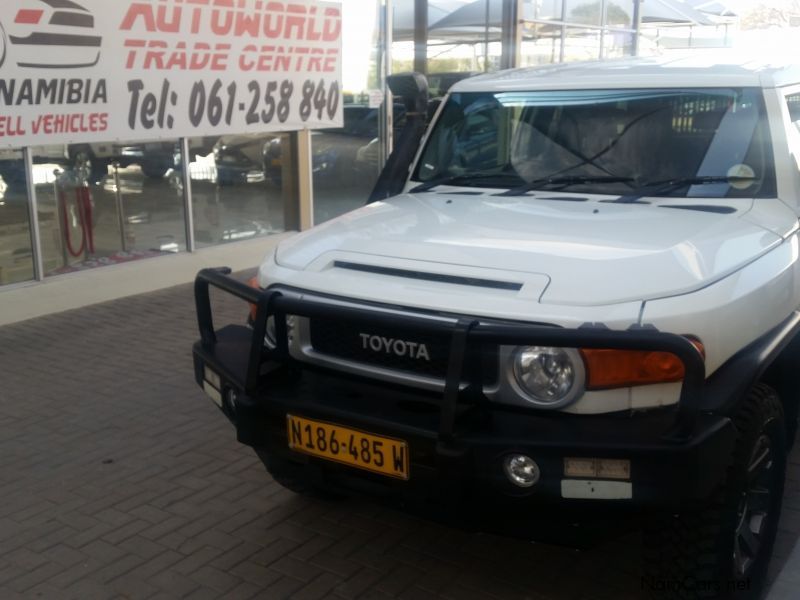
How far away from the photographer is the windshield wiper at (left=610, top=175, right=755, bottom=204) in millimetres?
3873

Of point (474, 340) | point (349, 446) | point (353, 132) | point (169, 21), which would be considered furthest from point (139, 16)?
point (474, 340)

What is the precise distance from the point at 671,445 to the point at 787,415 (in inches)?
55.5

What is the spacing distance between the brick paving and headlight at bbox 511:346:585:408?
98 centimetres

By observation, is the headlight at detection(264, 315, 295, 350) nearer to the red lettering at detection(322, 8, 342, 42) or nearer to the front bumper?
the front bumper

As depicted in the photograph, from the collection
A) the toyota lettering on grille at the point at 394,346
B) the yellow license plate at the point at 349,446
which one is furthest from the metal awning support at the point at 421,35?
the yellow license plate at the point at 349,446

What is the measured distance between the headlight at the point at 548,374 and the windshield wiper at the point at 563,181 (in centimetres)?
147

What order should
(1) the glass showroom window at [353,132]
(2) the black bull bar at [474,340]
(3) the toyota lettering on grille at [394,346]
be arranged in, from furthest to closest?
1. (1) the glass showroom window at [353,132]
2. (3) the toyota lettering on grille at [394,346]
3. (2) the black bull bar at [474,340]

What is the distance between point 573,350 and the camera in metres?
2.78

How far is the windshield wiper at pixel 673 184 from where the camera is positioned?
152 inches

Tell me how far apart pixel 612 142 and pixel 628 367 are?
174cm

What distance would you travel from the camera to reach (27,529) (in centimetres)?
395

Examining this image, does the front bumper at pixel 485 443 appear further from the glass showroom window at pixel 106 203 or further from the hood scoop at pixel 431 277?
the glass showroom window at pixel 106 203

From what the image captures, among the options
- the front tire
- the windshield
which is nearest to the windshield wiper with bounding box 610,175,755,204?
the windshield

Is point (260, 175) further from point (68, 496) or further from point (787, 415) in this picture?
point (787, 415)
